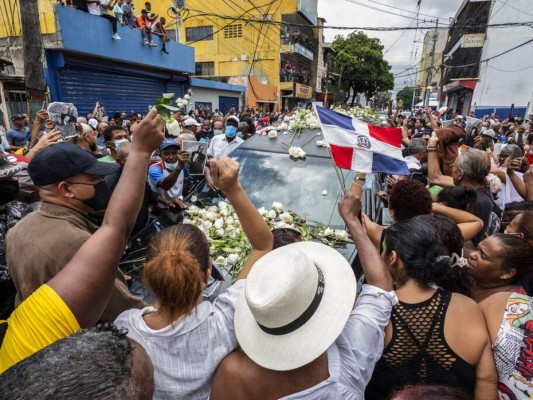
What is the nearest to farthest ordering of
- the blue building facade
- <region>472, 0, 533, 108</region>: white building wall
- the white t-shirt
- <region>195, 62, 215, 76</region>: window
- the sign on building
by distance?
the white t-shirt → the blue building facade → <region>195, 62, 215, 76</region>: window → <region>472, 0, 533, 108</region>: white building wall → the sign on building

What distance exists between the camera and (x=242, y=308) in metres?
1.41

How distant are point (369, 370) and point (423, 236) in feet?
2.55

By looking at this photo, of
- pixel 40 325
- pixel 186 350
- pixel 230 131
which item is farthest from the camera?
pixel 230 131

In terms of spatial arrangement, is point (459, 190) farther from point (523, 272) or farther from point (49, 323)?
point (49, 323)

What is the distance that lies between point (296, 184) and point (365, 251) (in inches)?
93.2

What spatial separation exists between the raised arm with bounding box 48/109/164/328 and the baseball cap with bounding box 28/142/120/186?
1.73 ft

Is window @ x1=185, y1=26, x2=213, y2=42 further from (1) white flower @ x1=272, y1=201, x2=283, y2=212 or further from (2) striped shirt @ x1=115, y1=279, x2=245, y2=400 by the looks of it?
(2) striped shirt @ x1=115, y1=279, x2=245, y2=400

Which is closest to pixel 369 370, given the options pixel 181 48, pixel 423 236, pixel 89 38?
pixel 423 236

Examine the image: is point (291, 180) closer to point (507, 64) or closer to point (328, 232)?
point (328, 232)

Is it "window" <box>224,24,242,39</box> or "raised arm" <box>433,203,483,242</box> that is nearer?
"raised arm" <box>433,203,483,242</box>

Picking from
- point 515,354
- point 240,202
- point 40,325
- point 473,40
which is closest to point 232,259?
point 240,202

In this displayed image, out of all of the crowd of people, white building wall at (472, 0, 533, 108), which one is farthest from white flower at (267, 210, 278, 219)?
white building wall at (472, 0, 533, 108)

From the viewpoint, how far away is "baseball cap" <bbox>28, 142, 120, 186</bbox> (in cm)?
165

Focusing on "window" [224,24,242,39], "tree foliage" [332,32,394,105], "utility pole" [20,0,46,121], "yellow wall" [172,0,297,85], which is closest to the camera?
"utility pole" [20,0,46,121]
